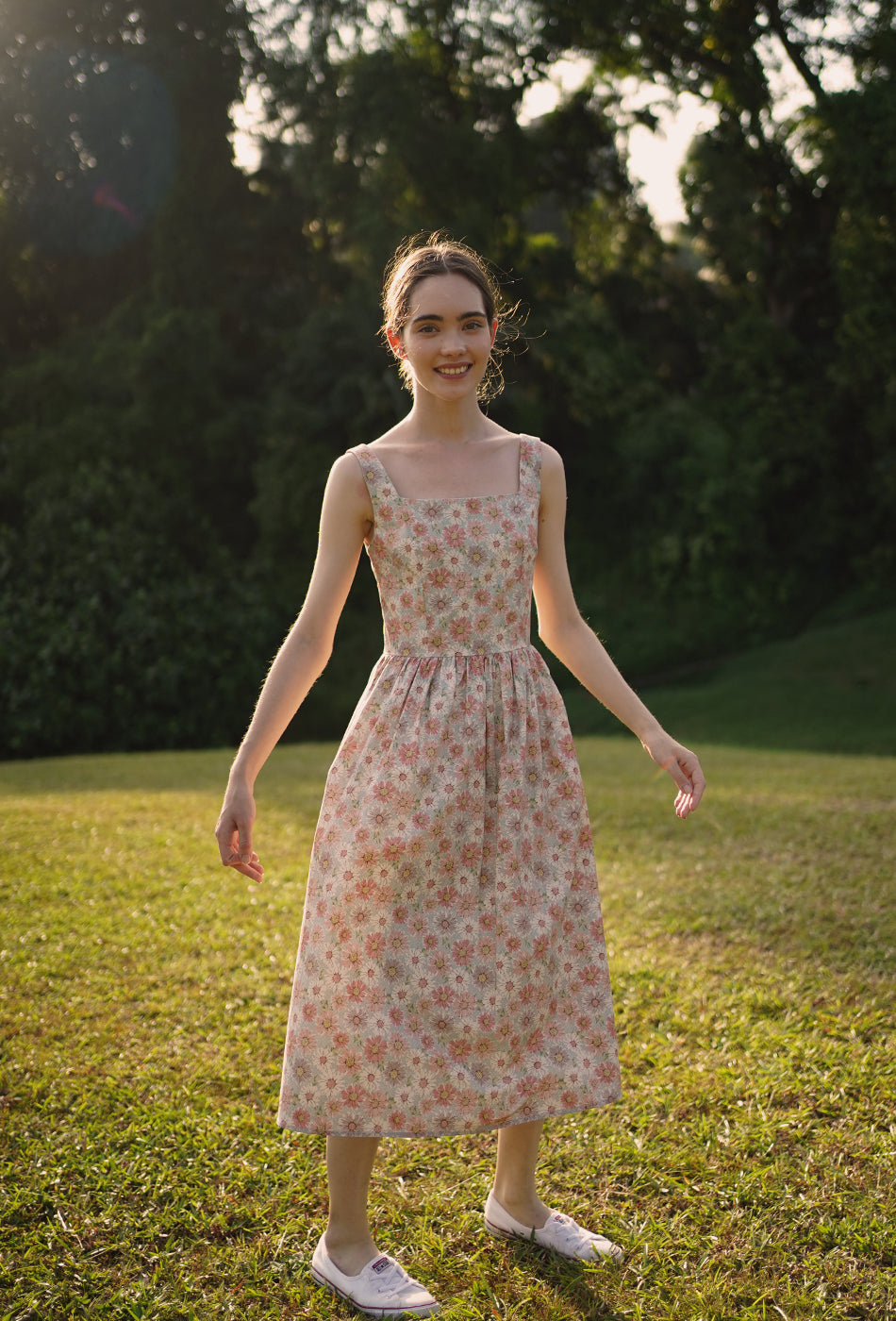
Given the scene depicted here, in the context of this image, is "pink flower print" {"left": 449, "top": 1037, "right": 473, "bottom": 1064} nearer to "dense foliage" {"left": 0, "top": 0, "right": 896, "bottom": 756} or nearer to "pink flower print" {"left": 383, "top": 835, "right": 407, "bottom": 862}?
"pink flower print" {"left": 383, "top": 835, "right": 407, "bottom": 862}

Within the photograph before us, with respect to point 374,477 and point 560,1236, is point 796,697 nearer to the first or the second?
point 560,1236

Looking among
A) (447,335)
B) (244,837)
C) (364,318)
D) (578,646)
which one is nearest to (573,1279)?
(244,837)

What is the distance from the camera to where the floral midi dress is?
199 cm

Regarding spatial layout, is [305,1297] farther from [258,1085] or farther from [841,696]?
[841,696]

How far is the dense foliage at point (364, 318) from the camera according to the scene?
15039 mm

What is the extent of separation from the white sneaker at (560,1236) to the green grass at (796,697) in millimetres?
9967

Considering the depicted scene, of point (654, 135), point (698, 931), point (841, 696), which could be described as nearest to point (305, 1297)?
point (698, 931)

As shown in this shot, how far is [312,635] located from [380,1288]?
4.08 ft

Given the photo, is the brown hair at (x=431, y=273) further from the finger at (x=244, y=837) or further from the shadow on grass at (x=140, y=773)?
the shadow on grass at (x=140, y=773)

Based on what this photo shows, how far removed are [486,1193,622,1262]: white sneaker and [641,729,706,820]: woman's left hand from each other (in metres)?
0.90

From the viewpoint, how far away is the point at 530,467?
2.18m

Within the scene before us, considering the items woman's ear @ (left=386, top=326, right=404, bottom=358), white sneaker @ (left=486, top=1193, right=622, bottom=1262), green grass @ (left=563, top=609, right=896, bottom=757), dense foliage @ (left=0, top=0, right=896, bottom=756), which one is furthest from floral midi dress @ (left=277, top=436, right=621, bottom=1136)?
dense foliage @ (left=0, top=0, right=896, bottom=756)

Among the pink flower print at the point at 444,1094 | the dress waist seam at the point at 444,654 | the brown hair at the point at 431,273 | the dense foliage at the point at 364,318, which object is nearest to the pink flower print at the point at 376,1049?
the pink flower print at the point at 444,1094

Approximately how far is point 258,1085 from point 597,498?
1602cm
